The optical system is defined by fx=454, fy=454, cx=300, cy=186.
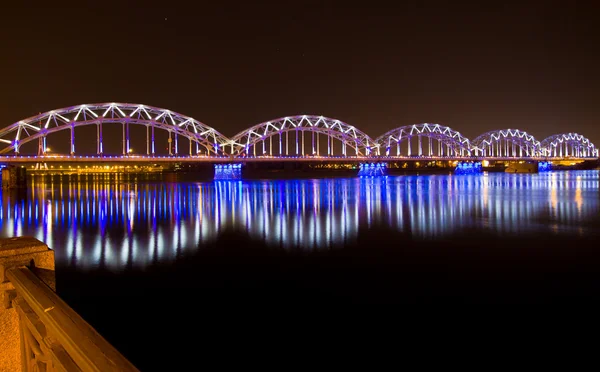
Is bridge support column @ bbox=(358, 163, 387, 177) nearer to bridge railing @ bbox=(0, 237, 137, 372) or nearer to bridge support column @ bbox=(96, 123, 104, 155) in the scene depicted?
bridge support column @ bbox=(96, 123, 104, 155)

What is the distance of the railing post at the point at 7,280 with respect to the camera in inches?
110

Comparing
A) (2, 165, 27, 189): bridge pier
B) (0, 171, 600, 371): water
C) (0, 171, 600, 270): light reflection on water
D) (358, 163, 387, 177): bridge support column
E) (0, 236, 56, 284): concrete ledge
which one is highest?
(358, 163, 387, 177): bridge support column

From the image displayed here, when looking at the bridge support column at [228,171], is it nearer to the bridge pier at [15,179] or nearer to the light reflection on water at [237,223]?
the bridge pier at [15,179]

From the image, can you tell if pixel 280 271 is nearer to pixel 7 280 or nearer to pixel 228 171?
pixel 7 280

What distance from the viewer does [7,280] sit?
111 inches

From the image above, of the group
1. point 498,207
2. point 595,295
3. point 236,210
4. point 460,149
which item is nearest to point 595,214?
point 498,207

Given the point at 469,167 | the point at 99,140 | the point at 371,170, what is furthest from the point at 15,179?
the point at 469,167

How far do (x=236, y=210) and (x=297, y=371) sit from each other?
56.2 feet

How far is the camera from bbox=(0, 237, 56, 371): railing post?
2.80 m

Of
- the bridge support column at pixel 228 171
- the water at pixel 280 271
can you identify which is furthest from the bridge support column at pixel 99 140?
the water at pixel 280 271

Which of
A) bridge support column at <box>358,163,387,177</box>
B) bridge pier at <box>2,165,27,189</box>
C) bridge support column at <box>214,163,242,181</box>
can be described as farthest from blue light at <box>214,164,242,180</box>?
bridge pier at <box>2,165,27,189</box>

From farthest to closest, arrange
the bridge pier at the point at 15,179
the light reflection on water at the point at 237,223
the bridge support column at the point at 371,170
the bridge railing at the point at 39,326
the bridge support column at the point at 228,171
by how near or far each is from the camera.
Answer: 1. the bridge support column at the point at 371,170
2. the bridge support column at the point at 228,171
3. the bridge pier at the point at 15,179
4. the light reflection on water at the point at 237,223
5. the bridge railing at the point at 39,326

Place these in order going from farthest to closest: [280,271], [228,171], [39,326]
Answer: [228,171] < [280,271] < [39,326]

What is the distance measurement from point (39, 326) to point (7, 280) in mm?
645
